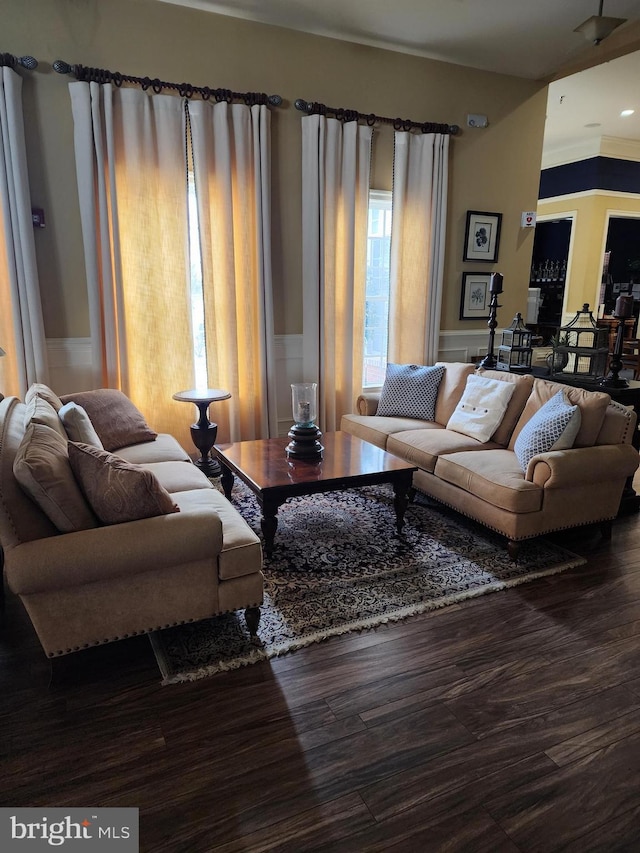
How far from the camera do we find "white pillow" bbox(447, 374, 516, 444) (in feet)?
11.9

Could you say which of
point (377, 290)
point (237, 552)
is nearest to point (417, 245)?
point (377, 290)

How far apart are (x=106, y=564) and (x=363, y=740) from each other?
3.44 ft

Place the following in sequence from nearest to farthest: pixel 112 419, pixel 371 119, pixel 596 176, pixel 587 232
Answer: pixel 112 419 < pixel 371 119 < pixel 596 176 < pixel 587 232

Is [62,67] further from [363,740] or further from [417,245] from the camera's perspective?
[363,740]

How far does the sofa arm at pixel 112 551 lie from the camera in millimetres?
1852

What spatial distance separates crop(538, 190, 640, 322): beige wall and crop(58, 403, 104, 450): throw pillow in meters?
7.62

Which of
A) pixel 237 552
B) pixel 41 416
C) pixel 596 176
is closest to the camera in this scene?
pixel 237 552

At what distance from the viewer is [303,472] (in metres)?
3.01

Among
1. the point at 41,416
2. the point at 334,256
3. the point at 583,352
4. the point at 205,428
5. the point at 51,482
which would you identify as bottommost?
the point at 205,428

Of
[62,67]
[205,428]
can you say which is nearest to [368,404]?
[205,428]

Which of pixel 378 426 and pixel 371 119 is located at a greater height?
pixel 371 119

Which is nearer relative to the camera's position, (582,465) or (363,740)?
(363,740)

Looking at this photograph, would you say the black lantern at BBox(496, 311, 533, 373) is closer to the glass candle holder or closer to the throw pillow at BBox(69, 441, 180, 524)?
the glass candle holder

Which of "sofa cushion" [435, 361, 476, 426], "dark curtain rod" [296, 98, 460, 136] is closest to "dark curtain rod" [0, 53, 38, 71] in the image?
"dark curtain rod" [296, 98, 460, 136]
